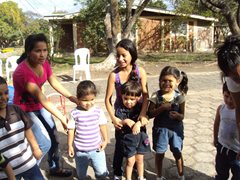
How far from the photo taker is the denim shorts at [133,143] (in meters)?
2.91

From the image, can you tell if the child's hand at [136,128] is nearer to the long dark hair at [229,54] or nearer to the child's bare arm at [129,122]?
the child's bare arm at [129,122]

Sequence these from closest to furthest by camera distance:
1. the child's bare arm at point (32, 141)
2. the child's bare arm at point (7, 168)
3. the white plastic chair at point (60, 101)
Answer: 1. the child's bare arm at point (7, 168)
2. the child's bare arm at point (32, 141)
3. the white plastic chair at point (60, 101)

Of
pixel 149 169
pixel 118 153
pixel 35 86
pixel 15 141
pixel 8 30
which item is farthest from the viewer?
pixel 8 30

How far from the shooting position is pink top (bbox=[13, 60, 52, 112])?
107 inches

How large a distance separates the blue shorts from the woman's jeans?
109 cm

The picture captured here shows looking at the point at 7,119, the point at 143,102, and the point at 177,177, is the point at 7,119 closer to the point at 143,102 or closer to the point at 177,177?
the point at 143,102

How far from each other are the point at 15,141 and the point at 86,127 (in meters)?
0.74

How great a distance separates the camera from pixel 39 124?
284 cm

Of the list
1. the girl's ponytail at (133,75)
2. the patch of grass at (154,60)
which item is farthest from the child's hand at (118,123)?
the patch of grass at (154,60)

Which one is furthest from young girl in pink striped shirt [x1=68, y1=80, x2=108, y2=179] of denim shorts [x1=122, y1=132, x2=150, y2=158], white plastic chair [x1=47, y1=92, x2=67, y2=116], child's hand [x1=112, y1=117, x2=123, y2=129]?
white plastic chair [x1=47, y1=92, x2=67, y2=116]

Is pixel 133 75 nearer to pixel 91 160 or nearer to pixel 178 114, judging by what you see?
pixel 178 114

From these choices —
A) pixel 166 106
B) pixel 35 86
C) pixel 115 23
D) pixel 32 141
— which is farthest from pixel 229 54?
pixel 115 23

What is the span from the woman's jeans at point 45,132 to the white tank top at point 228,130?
1.66m

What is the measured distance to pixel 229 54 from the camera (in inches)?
71.6
